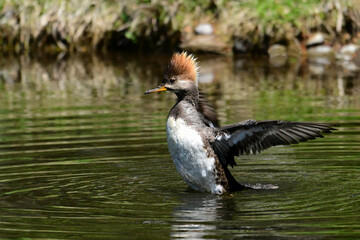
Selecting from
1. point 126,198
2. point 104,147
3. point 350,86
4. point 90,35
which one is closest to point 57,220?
point 126,198

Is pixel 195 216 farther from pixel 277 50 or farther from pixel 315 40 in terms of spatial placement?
pixel 277 50

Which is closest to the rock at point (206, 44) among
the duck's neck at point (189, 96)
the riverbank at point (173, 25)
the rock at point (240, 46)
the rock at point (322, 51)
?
the riverbank at point (173, 25)

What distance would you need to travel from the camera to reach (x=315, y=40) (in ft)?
64.0

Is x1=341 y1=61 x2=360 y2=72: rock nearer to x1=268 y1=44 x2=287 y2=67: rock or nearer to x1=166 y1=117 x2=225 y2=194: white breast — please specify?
x1=268 y1=44 x2=287 y2=67: rock

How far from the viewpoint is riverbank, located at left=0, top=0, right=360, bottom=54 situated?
64.1 feet

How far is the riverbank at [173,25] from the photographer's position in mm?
19531

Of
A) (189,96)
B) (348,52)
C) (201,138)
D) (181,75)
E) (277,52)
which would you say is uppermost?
(277,52)

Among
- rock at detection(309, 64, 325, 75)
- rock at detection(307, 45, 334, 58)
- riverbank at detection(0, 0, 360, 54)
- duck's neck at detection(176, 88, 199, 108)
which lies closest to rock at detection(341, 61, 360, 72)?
rock at detection(309, 64, 325, 75)

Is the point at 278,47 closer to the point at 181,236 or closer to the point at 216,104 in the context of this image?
the point at 216,104

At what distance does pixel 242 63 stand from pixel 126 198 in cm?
1234

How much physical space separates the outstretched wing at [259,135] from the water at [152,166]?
1.47 feet

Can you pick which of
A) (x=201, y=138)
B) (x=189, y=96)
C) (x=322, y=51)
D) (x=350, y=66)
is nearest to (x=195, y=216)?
(x=201, y=138)

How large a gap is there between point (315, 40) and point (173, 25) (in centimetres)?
392

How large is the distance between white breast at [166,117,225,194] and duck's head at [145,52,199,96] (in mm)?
372
